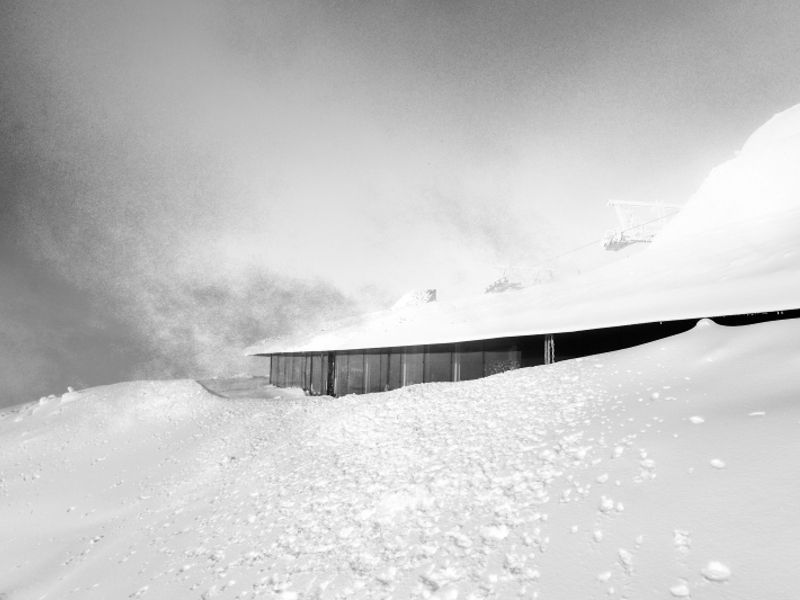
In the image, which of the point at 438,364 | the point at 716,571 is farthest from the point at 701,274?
the point at 438,364

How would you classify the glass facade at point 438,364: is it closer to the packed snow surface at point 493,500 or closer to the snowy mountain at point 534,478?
the snowy mountain at point 534,478

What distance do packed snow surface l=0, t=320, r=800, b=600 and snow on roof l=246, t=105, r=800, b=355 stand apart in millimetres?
776

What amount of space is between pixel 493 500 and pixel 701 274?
5.18m

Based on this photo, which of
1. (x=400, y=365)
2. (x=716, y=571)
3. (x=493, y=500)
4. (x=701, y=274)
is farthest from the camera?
(x=400, y=365)

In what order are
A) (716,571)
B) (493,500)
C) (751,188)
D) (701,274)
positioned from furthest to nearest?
(751,188)
(701,274)
(493,500)
(716,571)

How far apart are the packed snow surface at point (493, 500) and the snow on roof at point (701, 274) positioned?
78 cm

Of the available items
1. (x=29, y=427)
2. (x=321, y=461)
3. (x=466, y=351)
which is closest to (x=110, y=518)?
(x=321, y=461)

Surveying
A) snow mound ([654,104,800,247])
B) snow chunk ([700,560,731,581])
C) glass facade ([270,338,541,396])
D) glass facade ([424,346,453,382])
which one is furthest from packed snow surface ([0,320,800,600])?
snow mound ([654,104,800,247])

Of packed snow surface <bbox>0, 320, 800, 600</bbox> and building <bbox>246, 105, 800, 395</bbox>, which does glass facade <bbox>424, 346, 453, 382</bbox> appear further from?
packed snow surface <bbox>0, 320, 800, 600</bbox>

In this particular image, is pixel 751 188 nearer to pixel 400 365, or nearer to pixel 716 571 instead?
pixel 716 571

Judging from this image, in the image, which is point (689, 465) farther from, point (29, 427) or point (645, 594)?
point (29, 427)

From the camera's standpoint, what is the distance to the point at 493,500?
454 cm

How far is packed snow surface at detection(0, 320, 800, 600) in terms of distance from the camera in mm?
3213

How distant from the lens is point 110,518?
340 inches
